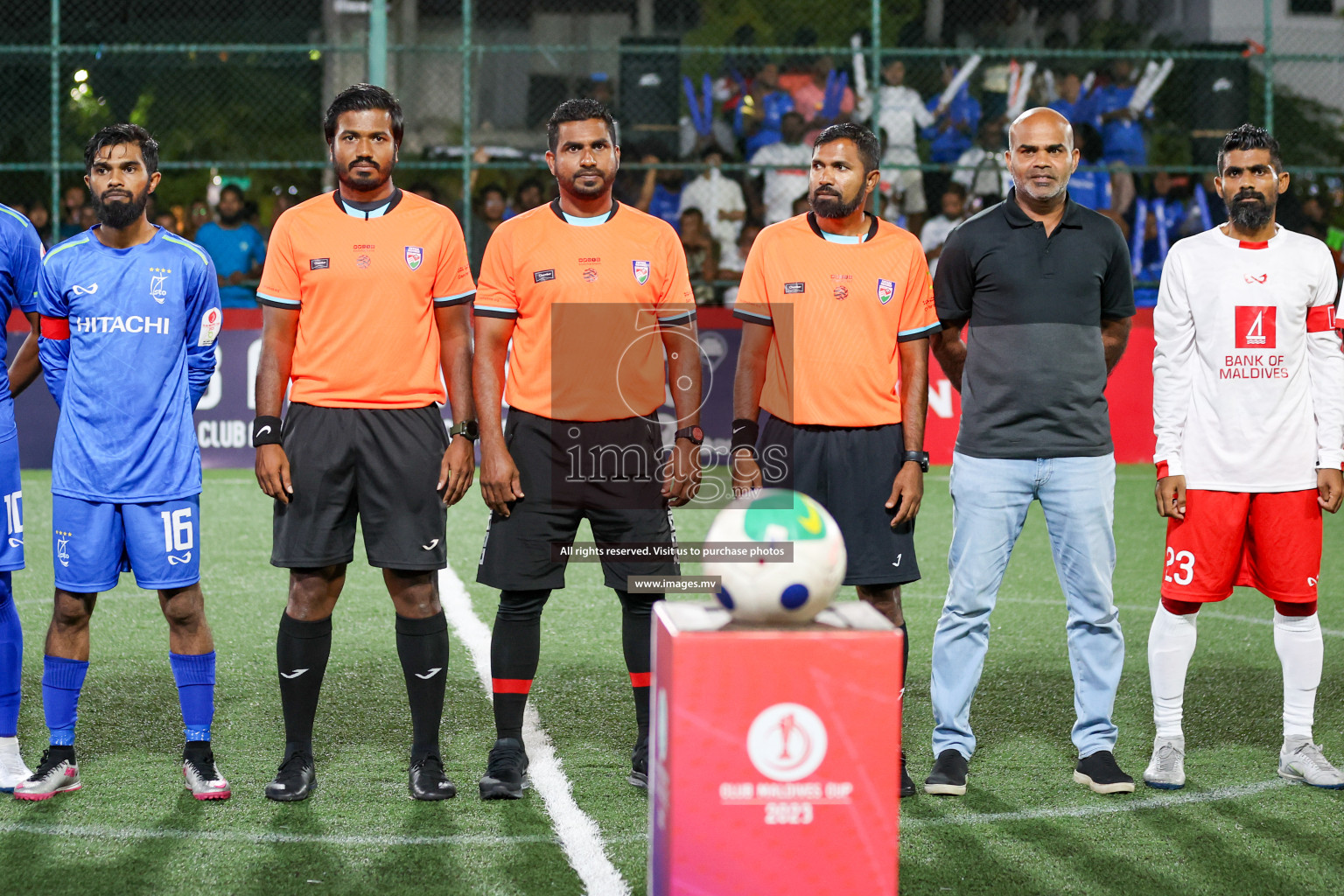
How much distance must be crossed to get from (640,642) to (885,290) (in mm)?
1493

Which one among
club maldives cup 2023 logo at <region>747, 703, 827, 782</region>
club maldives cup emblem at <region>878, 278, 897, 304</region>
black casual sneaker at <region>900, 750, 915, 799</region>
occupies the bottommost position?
black casual sneaker at <region>900, 750, 915, 799</region>

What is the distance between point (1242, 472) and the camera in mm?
4953

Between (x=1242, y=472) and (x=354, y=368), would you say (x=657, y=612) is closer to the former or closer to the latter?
(x=354, y=368)

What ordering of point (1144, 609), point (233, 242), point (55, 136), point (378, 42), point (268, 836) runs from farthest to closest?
point (233, 242) → point (55, 136) → point (378, 42) → point (1144, 609) → point (268, 836)

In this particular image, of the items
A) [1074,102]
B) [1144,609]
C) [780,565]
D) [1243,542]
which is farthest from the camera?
[1074,102]

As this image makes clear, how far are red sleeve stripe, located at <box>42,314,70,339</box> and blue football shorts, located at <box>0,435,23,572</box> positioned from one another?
1.23 feet

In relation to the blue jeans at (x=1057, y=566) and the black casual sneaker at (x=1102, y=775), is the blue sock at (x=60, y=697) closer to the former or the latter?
the blue jeans at (x=1057, y=566)

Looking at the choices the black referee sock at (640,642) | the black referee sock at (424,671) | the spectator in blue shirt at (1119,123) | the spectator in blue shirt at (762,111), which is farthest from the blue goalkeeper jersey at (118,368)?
the spectator in blue shirt at (1119,123)

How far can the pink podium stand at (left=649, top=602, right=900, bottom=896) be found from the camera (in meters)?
3.28

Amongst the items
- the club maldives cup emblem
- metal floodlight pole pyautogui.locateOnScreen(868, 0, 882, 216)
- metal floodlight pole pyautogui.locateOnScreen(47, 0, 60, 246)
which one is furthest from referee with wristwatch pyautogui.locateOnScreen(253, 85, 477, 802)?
metal floodlight pole pyautogui.locateOnScreen(47, 0, 60, 246)

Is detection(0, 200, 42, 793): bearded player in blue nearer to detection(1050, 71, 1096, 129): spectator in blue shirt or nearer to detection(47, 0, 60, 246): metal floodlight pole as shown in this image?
detection(47, 0, 60, 246): metal floodlight pole

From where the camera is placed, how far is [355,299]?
4.67 meters

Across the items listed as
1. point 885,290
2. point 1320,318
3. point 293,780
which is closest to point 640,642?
point 293,780

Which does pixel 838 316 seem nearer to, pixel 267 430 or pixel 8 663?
pixel 267 430
